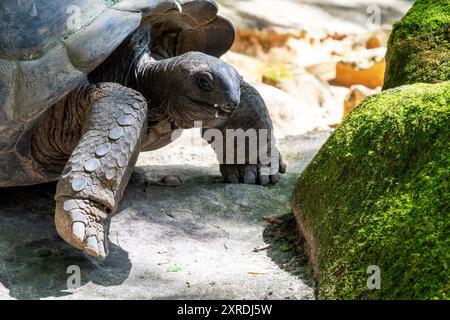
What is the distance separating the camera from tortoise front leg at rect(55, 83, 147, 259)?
3270mm

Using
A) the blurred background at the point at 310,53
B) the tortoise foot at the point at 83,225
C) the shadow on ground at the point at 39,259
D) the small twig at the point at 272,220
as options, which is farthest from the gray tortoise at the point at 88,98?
the blurred background at the point at 310,53

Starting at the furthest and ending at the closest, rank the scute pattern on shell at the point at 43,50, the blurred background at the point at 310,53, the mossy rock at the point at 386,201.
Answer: the blurred background at the point at 310,53, the scute pattern on shell at the point at 43,50, the mossy rock at the point at 386,201

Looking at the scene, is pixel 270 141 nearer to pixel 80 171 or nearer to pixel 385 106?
pixel 385 106

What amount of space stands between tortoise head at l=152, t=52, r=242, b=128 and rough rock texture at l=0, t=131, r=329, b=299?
61 centimetres

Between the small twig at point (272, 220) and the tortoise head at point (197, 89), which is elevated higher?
the tortoise head at point (197, 89)

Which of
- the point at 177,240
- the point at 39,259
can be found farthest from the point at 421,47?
the point at 39,259

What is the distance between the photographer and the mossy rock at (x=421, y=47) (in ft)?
13.7

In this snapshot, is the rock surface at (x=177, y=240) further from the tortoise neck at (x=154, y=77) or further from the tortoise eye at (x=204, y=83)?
the tortoise eye at (x=204, y=83)

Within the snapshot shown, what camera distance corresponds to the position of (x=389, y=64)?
15.2 feet

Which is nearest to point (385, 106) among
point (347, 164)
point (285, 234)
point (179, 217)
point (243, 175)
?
point (347, 164)

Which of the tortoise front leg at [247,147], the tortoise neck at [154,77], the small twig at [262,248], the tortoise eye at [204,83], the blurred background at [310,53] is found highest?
the tortoise eye at [204,83]

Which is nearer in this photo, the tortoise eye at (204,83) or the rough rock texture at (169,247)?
the rough rock texture at (169,247)

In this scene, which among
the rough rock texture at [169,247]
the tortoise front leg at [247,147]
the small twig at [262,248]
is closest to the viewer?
the rough rock texture at [169,247]

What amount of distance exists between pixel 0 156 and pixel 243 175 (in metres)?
1.87
